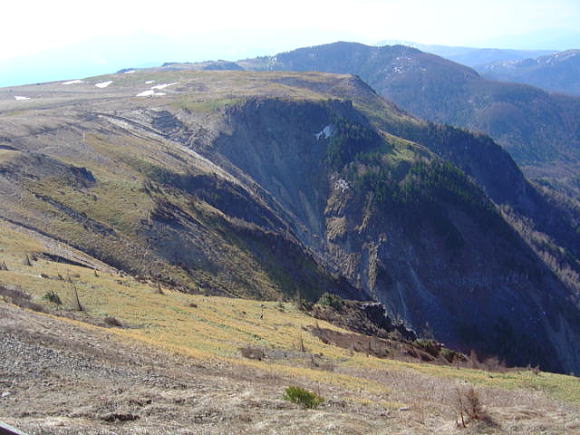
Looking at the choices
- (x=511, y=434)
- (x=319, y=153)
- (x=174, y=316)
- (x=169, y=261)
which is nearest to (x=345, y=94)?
(x=319, y=153)

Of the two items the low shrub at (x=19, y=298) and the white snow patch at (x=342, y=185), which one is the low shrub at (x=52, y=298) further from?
A: the white snow patch at (x=342, y=185)

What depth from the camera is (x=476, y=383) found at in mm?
24562

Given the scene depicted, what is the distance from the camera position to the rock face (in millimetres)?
49438

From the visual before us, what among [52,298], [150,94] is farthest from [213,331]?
[150,94]

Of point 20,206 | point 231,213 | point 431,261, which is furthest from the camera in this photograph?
point 431,261

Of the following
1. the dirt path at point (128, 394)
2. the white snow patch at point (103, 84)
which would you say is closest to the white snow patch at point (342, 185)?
the dirt path at point (128, 394)

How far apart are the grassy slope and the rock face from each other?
10.3 meters

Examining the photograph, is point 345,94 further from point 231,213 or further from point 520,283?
point 231,213

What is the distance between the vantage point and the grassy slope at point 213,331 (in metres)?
21.8

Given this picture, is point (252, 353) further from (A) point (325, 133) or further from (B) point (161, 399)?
(A) point (325, 133)

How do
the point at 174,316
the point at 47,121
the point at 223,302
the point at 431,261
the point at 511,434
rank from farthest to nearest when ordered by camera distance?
the point at 431,261, the point at 47,121, the point at 223,302, the point at 174,316, the point at 511,434

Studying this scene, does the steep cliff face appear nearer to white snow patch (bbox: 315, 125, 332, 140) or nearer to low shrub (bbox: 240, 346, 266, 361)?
white snow patch (bbox: 315, 125, 332, 140)

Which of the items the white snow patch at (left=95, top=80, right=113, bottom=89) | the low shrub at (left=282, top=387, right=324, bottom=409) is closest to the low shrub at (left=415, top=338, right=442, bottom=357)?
the low shrub at (left=282, top=387, right=324, bottom=409)

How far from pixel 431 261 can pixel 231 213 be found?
1577 inches
